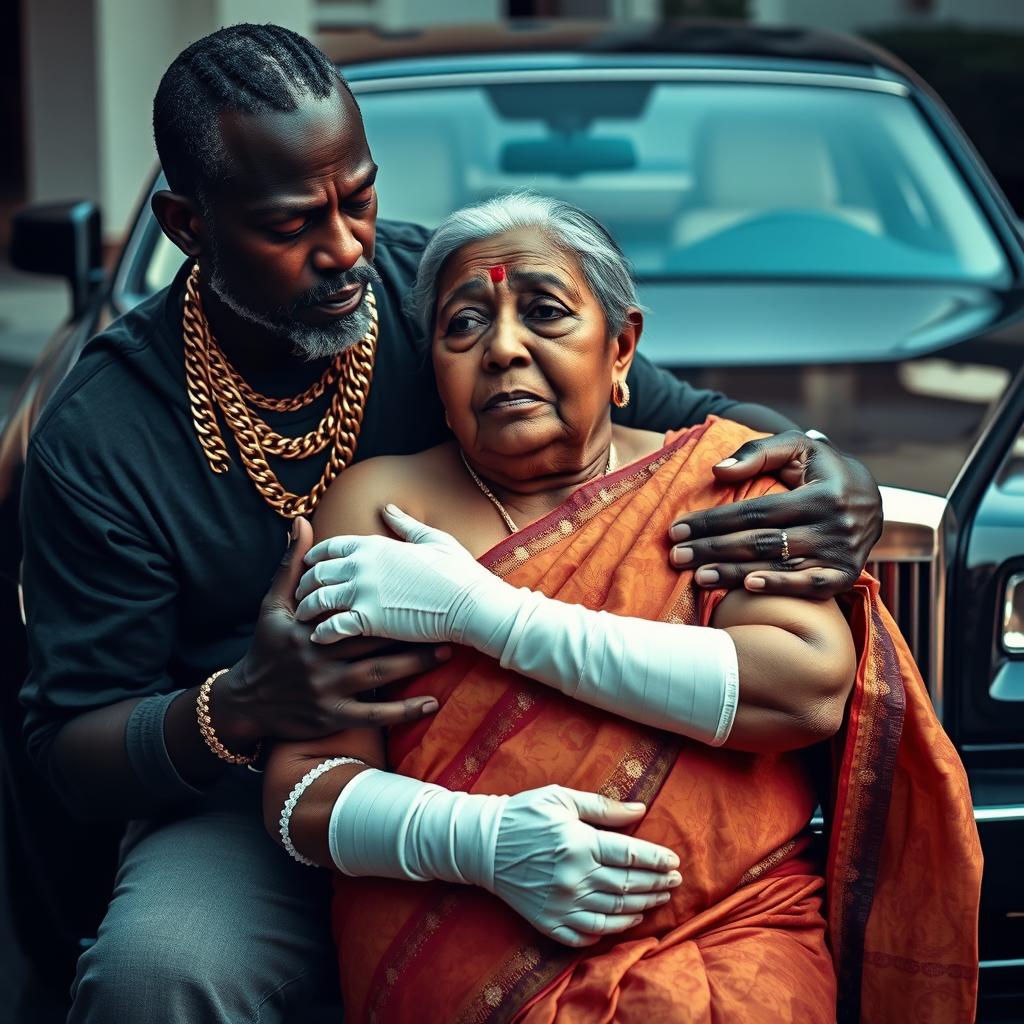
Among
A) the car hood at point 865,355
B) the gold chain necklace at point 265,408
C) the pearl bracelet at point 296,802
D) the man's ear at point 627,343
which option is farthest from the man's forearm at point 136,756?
the car hood at point 865,355

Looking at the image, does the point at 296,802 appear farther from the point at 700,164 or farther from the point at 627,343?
the point at 700,164

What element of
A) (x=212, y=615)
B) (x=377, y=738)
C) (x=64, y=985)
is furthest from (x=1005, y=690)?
(x=64, y=985)

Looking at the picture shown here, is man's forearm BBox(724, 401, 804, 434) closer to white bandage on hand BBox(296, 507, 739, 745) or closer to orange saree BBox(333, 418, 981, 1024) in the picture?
orange saree BBox(333, 418, 981, 1024)

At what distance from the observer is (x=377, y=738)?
7.25 feet

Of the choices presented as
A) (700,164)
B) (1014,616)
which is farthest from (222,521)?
(700,164)

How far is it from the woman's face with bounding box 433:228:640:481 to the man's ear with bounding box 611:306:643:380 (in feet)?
0.26

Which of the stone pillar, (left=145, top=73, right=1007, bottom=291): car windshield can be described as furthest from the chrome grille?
the stone pillar

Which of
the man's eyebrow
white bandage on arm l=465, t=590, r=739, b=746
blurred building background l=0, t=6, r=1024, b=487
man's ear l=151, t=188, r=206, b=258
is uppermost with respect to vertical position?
the man's eyebrow

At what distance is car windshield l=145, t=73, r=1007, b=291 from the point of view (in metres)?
3.88

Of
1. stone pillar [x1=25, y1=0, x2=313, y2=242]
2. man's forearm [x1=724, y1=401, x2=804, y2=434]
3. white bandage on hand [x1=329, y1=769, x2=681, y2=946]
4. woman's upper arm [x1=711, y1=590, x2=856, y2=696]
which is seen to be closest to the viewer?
white bandage on hand [x1=329, y1=769, x2=681, y2=946]

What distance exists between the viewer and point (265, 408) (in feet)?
8.05

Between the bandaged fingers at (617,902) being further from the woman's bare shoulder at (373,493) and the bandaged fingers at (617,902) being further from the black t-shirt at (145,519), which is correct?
the black t-shirt at (145,519)

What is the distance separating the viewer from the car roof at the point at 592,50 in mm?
4039

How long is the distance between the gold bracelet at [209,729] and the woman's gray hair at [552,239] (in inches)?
23.0
